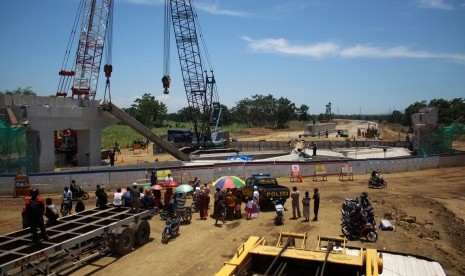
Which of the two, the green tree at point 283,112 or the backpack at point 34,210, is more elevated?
the green tree at point 283,112

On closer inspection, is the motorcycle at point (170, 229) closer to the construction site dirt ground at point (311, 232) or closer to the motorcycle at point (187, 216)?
the construction site dirt ground at point (311, 232)

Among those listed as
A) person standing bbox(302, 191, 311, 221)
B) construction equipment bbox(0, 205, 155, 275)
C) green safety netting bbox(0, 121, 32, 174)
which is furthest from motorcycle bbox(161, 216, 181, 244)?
green safety netting bbox(0, 121, 32, 174)

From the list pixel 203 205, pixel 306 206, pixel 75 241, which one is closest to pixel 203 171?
pixel 203 205

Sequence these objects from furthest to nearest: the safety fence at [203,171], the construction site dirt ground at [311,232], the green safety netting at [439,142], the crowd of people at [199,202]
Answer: the green safety netting at [439,142] → the safety fence at [203,171] → the crowd of people at [199,202] → the construction site dirt ground at [311,232]

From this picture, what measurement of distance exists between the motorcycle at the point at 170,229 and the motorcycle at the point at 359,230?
22.9 feet

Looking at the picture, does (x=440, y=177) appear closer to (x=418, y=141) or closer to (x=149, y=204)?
(x=418, y=141)

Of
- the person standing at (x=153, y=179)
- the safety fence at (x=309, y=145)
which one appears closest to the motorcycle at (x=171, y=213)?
the person standing at (x=153, y=179)

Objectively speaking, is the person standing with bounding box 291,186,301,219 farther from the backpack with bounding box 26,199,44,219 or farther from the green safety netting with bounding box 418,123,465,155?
the green safety netting with bounding box 418,123,465,155

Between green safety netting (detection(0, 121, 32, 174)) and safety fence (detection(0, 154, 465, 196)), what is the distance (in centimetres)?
185

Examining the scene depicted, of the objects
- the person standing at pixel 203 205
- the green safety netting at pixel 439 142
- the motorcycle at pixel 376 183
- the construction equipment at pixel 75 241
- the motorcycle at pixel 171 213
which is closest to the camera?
the construction equipment at pixel 75 241

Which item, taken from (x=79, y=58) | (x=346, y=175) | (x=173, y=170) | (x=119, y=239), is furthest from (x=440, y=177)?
(x=79, y=58)

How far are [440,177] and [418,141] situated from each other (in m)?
14.6

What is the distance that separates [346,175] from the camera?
32.4 meters

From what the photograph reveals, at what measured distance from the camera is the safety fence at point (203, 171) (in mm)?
23969
